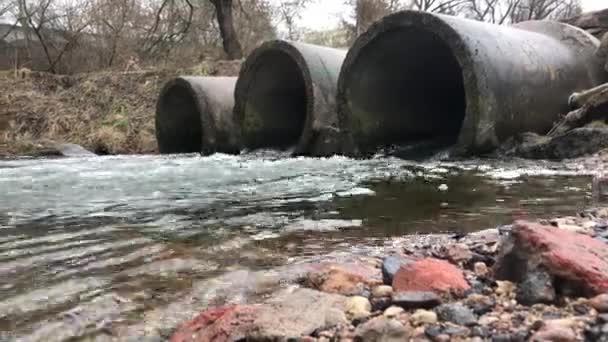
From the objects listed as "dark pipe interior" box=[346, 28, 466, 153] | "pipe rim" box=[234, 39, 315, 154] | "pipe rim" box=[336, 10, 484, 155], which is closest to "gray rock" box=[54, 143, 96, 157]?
"pipe rim" box=[234, 39, 315, 154]

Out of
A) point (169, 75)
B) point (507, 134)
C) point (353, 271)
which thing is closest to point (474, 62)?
point (507, 134)

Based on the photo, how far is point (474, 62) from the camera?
647cm

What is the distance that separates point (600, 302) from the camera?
161 cm

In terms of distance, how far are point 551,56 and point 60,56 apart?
1604 centimetres

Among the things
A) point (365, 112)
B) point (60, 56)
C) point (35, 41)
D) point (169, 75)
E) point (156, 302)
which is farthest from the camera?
point (35, 41)

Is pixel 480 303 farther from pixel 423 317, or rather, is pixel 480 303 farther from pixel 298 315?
pixel 298 315

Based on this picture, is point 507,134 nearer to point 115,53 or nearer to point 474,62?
point 474,62

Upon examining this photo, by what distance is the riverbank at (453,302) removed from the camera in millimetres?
1591

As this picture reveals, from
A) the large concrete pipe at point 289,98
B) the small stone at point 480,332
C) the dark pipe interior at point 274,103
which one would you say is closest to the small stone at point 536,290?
the small stone at point 480,332

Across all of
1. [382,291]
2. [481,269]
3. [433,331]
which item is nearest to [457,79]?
[481,269]

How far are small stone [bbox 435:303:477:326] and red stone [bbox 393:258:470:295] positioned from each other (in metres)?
0.15

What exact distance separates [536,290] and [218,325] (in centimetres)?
91

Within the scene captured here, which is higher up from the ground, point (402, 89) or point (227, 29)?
point (227, 29)

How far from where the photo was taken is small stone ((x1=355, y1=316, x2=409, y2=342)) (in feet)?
5.28
